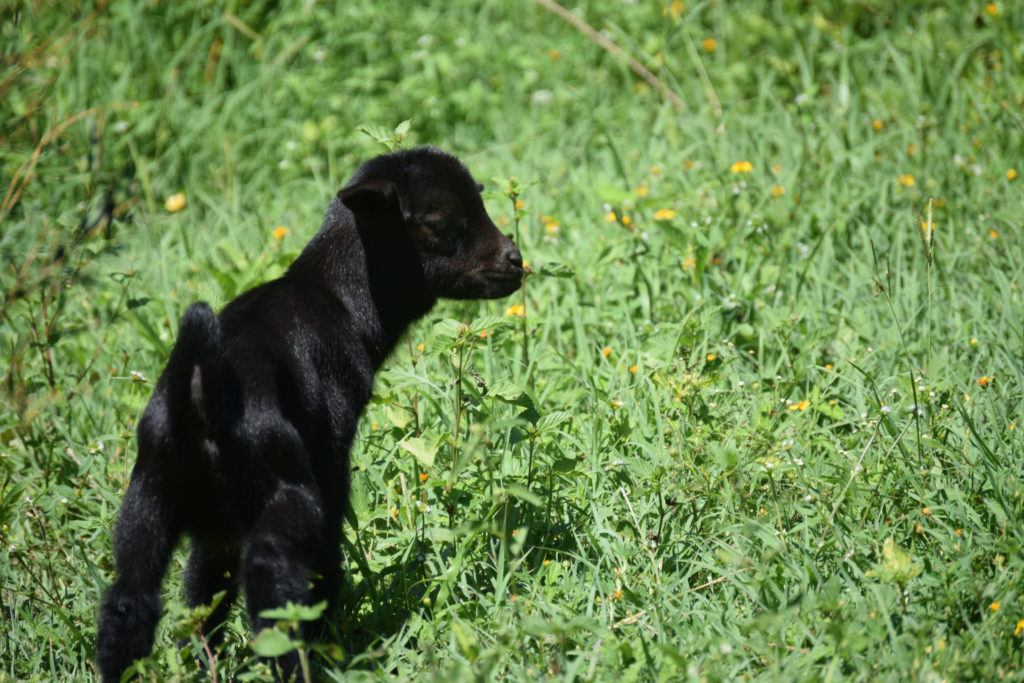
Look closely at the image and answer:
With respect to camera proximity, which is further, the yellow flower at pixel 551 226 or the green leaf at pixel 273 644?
the yellow flower at pixel 551 226

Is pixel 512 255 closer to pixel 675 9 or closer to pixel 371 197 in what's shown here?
pixel 371 197

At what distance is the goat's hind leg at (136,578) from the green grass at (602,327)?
0.54 feet

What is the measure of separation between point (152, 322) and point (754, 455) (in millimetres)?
3263

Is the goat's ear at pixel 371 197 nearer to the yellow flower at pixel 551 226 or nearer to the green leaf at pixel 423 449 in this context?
the green leaf at pixel 423 449

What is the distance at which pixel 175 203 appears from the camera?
7.08 meters

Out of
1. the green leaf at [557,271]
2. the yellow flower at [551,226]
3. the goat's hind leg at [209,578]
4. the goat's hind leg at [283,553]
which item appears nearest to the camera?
the goat's hind leg at [283,553]

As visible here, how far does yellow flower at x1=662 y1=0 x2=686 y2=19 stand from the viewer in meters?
8.08

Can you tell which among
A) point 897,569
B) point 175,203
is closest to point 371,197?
point 897,569

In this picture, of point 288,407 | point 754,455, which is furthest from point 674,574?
point 288,407

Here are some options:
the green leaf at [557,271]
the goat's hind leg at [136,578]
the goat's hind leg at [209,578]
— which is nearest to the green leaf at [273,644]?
the goat's hind leg at [136,578]

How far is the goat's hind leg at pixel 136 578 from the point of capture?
3285 millimetres

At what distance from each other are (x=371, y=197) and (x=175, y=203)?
3490mm

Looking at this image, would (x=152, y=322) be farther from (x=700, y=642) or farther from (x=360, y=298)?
(x=700, y=642)

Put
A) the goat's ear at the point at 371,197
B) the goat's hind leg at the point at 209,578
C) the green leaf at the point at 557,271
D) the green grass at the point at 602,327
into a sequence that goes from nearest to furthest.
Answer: the green grass at the point at 602,327 < the goat's hind leg at the point at 209,578 < the goat's ear at the point at 371,197 < the green leaf at the point at 557,271
